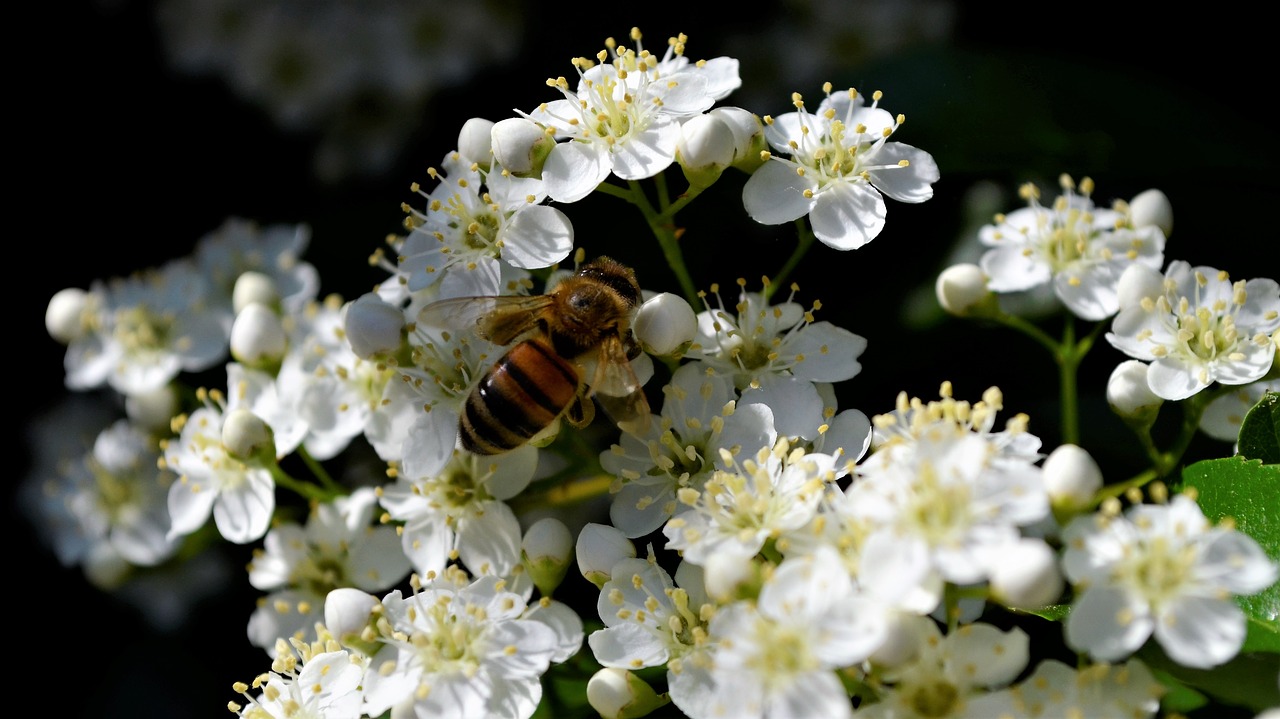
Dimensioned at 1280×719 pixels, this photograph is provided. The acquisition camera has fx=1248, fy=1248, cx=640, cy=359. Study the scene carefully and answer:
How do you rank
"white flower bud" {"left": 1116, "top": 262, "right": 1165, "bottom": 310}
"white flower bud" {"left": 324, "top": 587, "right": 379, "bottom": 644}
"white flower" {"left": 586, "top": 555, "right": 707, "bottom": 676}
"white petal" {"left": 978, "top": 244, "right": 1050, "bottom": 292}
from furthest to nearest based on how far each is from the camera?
"white petal" {"left": 978, "top": 244, "right": 1050, "bottom": 292} < "white flower bud" {"left": 1116, "top": 262, "right": 1165, "bottom": 310} < "white flower bud" {"left": 324, "top": 587, "right": 379, "bottom": 644} < "white flower" {"left": 586, "top": 555, "right": 707, "bottom": 676}

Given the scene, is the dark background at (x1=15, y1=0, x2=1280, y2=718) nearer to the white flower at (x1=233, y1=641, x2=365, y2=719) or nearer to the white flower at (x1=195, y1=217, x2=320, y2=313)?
the white flower at (x1=195, y1=217, x2=320, y2=313)

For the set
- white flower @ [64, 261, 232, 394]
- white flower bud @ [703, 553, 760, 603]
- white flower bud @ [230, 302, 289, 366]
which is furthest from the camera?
white flower @ [64, 261, 232, 394]

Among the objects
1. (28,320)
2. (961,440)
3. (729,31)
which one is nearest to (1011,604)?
(961,440)

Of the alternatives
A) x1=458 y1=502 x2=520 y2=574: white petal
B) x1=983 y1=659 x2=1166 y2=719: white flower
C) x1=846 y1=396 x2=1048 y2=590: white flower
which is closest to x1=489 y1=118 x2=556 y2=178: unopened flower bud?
x1=458 y1=502 x2=520 y2=574: white petal

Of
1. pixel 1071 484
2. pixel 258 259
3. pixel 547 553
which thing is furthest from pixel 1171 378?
pixel 258 259

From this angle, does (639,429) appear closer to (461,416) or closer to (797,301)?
(461,416)

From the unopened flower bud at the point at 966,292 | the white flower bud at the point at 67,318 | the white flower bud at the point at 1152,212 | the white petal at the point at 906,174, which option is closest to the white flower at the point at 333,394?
the white flower bud at the point at 67,318

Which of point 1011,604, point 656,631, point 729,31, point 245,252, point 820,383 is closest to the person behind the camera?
point 1011,604
